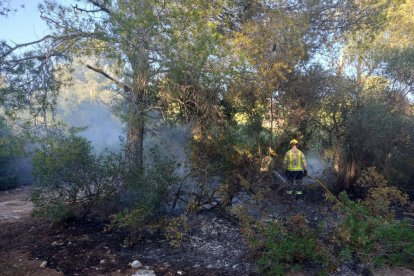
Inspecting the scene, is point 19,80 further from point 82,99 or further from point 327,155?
point 82,99

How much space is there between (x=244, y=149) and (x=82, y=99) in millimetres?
39604

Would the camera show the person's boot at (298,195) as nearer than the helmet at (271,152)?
No

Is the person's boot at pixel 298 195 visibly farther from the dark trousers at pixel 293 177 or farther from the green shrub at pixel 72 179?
the green shrub at pixel 72 179

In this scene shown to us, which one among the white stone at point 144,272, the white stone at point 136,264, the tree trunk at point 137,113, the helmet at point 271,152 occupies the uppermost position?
the tree trunk at point 137,113

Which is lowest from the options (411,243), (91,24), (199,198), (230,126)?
(411,243)

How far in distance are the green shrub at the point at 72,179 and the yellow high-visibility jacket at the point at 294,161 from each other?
13.5 feet

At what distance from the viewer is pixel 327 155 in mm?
11500

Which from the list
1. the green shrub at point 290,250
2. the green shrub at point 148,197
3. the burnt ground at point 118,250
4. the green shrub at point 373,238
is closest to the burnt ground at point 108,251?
the burnt ground at point 118,250

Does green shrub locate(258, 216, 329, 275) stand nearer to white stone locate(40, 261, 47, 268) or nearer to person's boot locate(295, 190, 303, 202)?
person's boot locate(295, 190, 303, 202)

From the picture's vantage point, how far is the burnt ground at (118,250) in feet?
19.7

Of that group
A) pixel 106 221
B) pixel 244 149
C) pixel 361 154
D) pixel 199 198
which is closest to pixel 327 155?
pixel 361 154

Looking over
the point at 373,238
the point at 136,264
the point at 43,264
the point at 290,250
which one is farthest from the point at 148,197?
the point at 373,238

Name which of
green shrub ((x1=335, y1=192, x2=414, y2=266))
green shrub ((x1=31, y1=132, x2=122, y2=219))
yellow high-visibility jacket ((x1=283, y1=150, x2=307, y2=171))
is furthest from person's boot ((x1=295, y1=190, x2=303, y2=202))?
green shrub ((x1=31, y1=132, x2=122, y2=219))

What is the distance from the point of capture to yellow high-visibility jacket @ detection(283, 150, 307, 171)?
906 centimetres
